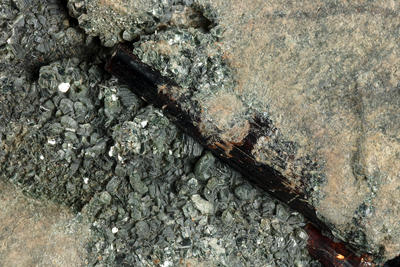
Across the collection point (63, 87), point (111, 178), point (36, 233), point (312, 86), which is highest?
point (312, 86)

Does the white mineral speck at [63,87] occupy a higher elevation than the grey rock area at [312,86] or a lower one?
lower

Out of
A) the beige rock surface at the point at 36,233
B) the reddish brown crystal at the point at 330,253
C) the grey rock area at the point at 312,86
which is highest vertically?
the grey rock area at the point at 312,86

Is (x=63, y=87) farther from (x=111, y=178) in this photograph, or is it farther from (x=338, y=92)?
(x=338, y=92)

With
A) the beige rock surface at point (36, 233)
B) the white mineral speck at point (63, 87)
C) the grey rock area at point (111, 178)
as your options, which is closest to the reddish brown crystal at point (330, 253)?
the grey rock area at point (111, 178)

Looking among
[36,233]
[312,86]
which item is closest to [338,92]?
[312,86]

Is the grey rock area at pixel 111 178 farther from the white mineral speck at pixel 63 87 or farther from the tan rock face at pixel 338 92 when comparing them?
the tan rock face at pixel 338 92

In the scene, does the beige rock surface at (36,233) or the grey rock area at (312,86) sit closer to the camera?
the grey rock area at (312,86)

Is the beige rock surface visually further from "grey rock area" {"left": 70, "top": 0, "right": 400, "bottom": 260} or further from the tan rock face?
the tan rock face
